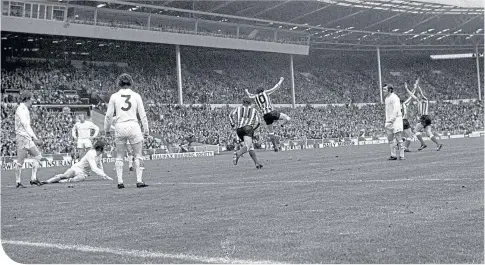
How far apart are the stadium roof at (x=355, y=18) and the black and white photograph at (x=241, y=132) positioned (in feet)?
0.84

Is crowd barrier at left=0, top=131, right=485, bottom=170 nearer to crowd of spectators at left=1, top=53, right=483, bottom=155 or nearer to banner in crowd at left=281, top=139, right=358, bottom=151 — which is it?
banner in crowd at left=281, top=139, right=358, bottom=151

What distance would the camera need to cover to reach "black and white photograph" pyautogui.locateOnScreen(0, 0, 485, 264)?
654 cm

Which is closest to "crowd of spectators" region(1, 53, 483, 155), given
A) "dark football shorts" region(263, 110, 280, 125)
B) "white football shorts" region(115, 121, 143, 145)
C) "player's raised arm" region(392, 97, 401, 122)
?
"dark football shorts" region(263, 110, 280, 125)

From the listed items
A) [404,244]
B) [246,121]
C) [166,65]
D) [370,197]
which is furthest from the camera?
[166,65]

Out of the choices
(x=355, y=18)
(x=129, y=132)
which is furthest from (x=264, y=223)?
(x=355, y=18)

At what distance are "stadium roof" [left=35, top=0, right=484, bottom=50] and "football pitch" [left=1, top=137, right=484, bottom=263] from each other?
147 feet

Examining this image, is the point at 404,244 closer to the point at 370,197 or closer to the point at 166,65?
the point at 370,197

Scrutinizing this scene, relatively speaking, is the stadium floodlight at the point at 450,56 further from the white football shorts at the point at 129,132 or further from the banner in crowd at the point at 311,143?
the white football shorts at the point at 129,132

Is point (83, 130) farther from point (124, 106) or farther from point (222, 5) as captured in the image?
point (222, 5)

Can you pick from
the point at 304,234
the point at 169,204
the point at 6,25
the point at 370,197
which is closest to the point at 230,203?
the point at 169,204

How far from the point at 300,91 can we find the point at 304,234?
63.5 meters

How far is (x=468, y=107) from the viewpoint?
74.9 meters

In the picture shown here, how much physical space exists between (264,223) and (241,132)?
10985 mm

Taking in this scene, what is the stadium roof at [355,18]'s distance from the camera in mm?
60250
